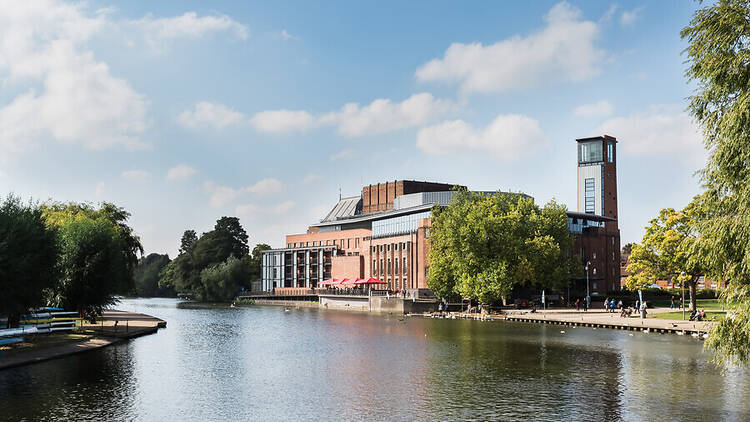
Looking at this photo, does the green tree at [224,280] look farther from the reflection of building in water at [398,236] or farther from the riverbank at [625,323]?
A: the riverbank at [625,323]

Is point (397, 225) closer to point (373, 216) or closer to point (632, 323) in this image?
point (373, 216)

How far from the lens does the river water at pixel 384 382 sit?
27250mm

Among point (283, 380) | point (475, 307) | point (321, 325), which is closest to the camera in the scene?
point (283, 380)

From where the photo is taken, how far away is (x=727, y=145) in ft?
72.3

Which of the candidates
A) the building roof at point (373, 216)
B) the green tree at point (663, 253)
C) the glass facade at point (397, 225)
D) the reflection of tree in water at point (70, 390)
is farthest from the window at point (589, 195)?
the reflection of tree in water at point (70, 390)

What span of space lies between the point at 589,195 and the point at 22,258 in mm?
147936

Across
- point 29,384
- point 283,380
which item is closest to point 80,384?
point 29,384

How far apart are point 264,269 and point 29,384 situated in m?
154

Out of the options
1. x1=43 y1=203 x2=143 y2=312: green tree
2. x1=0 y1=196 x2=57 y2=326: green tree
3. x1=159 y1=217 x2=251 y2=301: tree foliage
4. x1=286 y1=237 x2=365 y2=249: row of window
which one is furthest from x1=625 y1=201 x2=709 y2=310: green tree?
x1=159 y1=217 x2=251 y2=301: tree foliage

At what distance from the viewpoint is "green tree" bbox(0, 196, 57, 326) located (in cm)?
4128

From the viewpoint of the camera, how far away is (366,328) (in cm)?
7275

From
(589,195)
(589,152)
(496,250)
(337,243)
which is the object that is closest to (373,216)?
(337,243)

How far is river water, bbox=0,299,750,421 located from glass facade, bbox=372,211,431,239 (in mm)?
72098

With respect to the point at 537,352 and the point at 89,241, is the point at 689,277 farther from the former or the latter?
the point at 89,241
